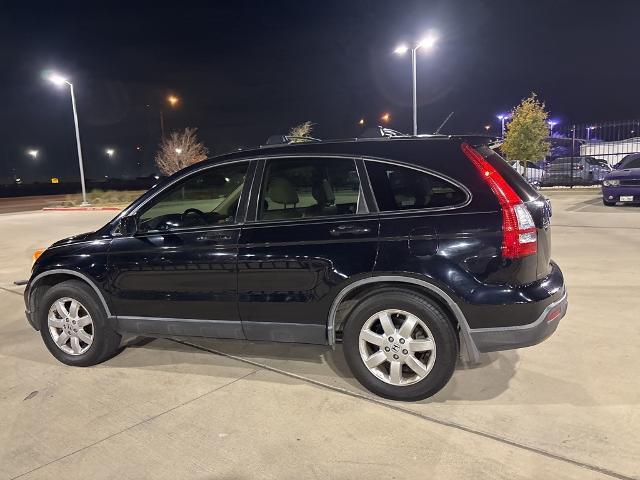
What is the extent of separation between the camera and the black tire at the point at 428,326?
3.26 m

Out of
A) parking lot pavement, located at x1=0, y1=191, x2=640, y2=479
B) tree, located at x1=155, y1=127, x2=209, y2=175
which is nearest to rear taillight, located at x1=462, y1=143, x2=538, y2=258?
parking lot pavement, located at x1=0, y1=191, x2=640, y2=479

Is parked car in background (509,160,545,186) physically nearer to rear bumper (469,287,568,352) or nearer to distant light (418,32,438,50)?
distant light (418,32,438,50)

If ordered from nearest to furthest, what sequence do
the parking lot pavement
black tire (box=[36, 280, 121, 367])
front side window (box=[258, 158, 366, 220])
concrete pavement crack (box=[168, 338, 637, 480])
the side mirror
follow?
concrete pavement crack (box=[168, 338, 637, 480]) → the parking lot pavement → front side window (box=[258, 158, 366, 220]) → the side mirror → black tire (box=[36, 280, 121, 367])

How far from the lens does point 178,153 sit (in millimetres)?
45125

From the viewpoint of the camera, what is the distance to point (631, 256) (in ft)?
25.6

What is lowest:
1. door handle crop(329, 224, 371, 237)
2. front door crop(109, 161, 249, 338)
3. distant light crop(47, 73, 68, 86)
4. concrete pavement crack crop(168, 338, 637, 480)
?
concrete pavement crack crop(168, 338, 637, 480)

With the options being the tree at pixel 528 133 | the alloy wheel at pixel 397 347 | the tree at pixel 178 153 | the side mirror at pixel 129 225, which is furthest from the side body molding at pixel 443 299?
the tree at pixel 178 153

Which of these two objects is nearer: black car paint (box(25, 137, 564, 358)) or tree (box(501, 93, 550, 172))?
black car paint (box(25, 137, 564, 358))

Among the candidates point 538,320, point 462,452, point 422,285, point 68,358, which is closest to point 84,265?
point 68,358

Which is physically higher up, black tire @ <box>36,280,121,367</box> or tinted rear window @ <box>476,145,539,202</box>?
tinted rear window @ <box>476,145,539,202</box>

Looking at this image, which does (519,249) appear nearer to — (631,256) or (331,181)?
(331,181)

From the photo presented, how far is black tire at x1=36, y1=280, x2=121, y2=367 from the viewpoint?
4176 millimetres

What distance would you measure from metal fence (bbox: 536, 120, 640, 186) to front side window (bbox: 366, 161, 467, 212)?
81.8 ft

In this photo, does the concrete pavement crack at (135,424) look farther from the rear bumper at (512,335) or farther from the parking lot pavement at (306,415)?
the rear bumper at (512,335)
